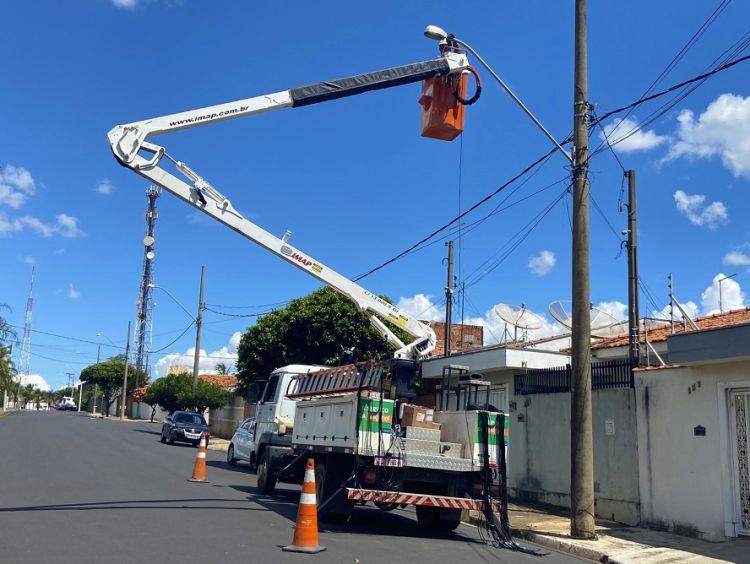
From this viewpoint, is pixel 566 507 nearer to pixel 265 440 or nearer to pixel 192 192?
pixel 265 440

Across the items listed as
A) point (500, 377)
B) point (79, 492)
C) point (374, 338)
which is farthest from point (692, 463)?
point (374, 338)

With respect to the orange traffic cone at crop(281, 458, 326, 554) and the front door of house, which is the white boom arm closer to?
the orange traffic cone at crop(281, 458, 326, 554)

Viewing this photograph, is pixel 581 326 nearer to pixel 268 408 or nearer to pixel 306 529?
pixel 306 529

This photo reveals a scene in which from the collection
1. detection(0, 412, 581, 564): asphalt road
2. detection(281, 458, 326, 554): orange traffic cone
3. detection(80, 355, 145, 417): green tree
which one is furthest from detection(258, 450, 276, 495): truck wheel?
detection(80, 355, 145, 417): green tree

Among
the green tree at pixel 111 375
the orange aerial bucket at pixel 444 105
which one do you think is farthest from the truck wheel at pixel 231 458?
the green tree at pixel 111 375

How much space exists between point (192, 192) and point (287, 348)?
12.4 m

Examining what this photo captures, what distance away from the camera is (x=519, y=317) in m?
19.8

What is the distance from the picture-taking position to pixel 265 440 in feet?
50.7

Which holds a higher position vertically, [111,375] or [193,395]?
[111,375]

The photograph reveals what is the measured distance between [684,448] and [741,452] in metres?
0.96

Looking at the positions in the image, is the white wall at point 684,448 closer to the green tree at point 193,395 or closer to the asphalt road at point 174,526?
the asphalt road at point 174,526

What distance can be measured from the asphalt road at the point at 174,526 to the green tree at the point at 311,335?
24.5 ft

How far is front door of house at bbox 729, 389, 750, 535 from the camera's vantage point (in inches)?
418

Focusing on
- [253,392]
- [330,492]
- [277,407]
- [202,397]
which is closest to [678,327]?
[277,407]
